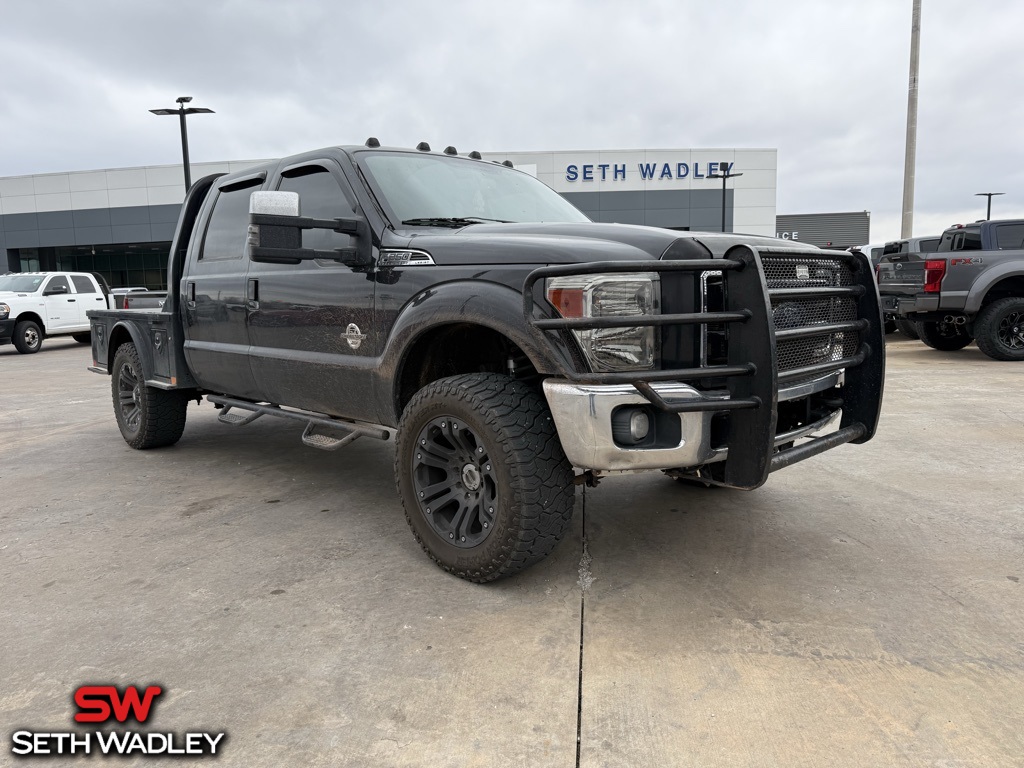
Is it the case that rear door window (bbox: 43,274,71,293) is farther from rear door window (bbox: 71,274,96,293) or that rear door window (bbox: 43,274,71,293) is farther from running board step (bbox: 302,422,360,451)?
running board step (bbox: 302,422,360,451)

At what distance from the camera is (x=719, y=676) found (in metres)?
2.36

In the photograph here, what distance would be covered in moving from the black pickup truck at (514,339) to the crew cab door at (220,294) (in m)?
0.03

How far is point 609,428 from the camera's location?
8.44ft

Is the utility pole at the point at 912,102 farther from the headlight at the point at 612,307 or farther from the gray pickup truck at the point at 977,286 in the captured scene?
the headlight at the point at 612,307

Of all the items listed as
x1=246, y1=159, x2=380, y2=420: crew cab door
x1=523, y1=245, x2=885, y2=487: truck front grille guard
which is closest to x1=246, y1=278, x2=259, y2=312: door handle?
x1=246, y1=159, x2=380, y2=420: crew cab door

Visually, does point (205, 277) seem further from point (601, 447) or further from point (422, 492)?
point (601, 447)

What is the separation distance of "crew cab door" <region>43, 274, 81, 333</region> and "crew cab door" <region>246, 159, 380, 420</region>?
14696 millimetres

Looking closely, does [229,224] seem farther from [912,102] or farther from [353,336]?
[912,102]

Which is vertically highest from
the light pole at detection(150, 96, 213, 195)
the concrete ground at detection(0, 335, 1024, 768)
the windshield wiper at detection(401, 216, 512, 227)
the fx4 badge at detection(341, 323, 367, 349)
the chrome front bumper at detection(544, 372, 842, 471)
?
the light pole at detection(150, 96, 213, 195)

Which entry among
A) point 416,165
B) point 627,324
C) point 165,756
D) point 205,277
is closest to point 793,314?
point 627,324

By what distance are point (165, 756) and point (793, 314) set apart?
2636 millimetres

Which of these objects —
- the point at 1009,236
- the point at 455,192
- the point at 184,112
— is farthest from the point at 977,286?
the point at 184,112

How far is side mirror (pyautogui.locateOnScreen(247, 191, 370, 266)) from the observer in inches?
122

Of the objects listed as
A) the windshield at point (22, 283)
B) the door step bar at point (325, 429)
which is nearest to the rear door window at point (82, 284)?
the windshield at point (22, 283)
